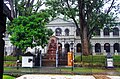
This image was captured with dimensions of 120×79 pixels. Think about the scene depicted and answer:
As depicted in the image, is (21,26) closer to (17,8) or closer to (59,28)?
(17,8)

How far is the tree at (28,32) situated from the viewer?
26625 millimetres

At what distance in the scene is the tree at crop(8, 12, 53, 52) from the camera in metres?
26.6

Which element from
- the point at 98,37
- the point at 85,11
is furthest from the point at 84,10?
the point at 98,37

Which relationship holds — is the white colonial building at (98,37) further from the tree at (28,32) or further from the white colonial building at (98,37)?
the tree at (28,32)

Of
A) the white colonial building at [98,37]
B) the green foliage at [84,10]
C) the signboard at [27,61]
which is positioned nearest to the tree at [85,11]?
Answer: the green foliage at [84,10]

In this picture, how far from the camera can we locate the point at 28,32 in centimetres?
2670

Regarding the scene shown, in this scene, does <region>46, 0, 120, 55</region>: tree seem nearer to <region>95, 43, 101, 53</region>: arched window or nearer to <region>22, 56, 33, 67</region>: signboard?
<region>22, 56, 33, 67</region>: signboard

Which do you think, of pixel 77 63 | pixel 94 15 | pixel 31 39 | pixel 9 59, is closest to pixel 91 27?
pixel 94 15

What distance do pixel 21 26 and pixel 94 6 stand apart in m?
10.8

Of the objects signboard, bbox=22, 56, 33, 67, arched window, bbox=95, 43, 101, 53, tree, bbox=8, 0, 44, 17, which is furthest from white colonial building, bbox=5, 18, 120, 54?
signboard, bbox=22, 56, 33, 67

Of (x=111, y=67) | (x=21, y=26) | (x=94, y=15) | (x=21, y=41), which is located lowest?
(x=111, y=67)

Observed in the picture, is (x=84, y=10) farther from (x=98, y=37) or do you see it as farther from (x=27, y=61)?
(x=98, y=37)

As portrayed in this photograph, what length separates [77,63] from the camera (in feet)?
88.6

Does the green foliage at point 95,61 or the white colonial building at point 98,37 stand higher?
the white colonial building at point 98,37
